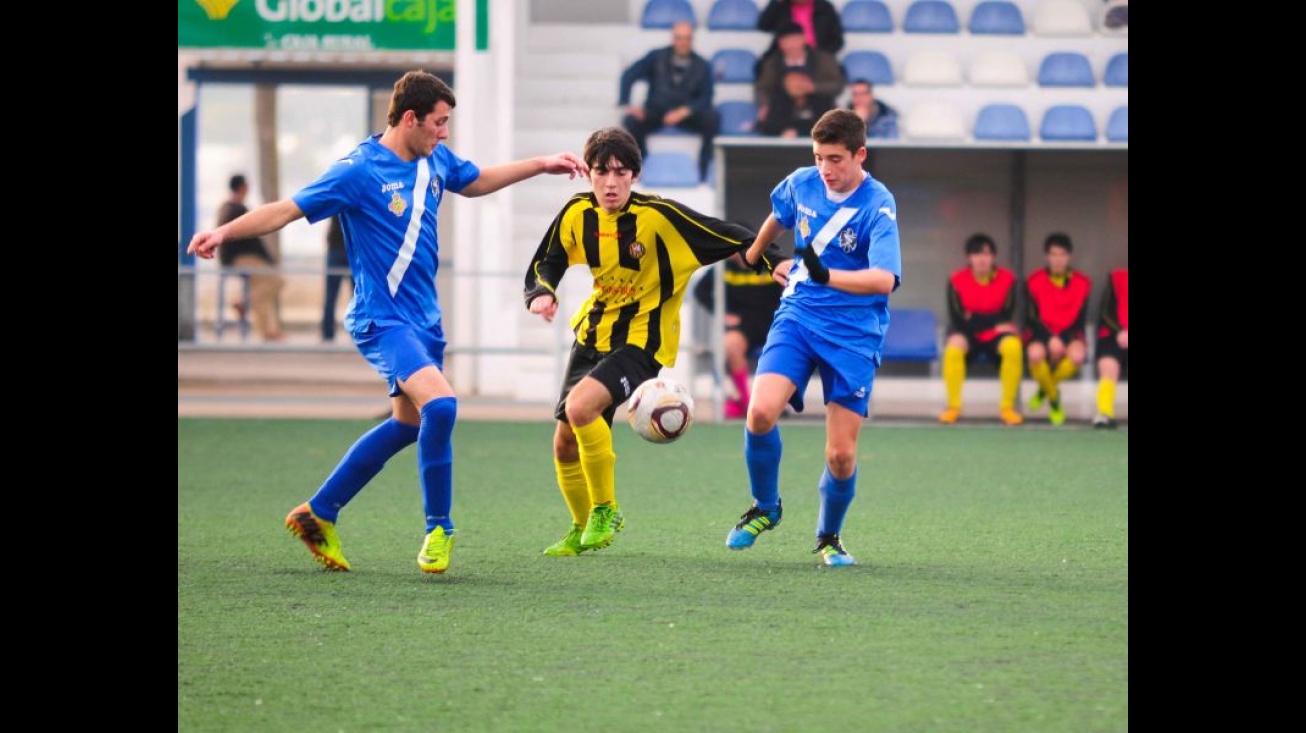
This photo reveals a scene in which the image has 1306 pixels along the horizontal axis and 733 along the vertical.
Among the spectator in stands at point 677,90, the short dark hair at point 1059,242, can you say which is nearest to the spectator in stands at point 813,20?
the spectator in stands at point 677,90

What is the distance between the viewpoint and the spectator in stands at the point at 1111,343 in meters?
12.2

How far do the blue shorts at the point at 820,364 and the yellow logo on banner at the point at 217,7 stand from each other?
7.38 m

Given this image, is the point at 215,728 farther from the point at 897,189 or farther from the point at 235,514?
the point at 897,189

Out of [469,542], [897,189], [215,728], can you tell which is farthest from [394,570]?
[897,189]

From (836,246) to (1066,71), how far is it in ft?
28.7

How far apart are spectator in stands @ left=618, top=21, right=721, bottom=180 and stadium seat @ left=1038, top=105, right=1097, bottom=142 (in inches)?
99.6

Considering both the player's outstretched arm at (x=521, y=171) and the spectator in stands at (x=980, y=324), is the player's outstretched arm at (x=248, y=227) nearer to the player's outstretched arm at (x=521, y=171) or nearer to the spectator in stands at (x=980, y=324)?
the player's outstretched arm at (x=521, y=171)

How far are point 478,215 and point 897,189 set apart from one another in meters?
3.37

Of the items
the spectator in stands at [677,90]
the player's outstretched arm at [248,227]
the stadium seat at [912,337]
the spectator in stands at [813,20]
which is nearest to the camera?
the player's outstretched arm at [248,227]

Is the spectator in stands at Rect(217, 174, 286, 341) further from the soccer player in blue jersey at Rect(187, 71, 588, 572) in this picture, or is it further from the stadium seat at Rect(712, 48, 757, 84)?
the soccer player in blue jersey at Rect(187, 71, 588, 572)

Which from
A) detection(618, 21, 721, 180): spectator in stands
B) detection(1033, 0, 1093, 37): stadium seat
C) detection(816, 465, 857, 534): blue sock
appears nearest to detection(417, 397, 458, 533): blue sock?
detection(816, 465, 857, 534): blue sock

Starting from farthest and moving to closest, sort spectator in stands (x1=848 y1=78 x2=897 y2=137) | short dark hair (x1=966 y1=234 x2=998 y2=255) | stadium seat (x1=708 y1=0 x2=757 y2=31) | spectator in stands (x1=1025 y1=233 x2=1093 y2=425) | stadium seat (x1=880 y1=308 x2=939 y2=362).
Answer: stadium seat (x1=708 y1=0 x2=757 y2=31)
spectator in stands (x1=848 y1=78 x2=897 y2=137)
stadium seat (x1=880 y1=308 x2=939 y2=362)
short dark hair (x1=966 y1=234 x2=998 y2=255)
spectator in stands (x1=1025 y1=233 x2=1093 y2=425)

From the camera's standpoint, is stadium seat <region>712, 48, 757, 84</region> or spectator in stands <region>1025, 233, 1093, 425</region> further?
stadium seat <region>712, 48, 757, 84</region>

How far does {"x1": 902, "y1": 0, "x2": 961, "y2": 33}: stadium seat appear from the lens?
48.6 feet
